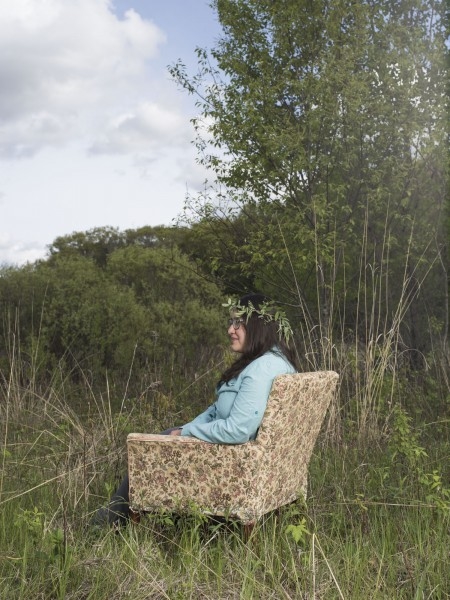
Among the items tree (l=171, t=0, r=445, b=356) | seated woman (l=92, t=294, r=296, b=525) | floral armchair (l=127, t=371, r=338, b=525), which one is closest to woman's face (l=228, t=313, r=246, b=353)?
seated woman (l=92, t=294, r=296, b=525)

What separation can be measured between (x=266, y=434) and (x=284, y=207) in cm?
545

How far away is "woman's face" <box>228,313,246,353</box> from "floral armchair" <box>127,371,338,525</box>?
1.05ft

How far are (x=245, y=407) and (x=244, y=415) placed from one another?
3 cm

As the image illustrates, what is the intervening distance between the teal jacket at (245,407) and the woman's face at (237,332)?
0.43ft

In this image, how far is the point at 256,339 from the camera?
11.3ft

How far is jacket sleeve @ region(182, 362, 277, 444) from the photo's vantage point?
126 inches

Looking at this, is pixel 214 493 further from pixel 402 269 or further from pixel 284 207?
pixel 402 269

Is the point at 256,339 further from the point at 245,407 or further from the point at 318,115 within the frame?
the point at 318,115

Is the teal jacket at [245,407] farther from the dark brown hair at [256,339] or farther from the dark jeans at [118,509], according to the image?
the dark jeans at [118,509]

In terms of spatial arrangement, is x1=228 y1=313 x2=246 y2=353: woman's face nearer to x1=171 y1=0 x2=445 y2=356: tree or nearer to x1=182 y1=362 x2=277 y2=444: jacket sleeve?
x1=182 y1=362 x2=277 y2=444: jacket sleeve

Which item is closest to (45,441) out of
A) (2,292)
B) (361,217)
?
(361,217)

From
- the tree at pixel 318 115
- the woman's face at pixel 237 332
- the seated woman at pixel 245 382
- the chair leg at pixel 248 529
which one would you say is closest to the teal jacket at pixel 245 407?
the seated woman at pixel 245 382

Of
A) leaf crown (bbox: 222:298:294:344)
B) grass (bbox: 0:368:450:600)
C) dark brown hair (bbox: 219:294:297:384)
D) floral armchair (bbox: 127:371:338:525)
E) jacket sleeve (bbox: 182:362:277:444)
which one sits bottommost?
grass (bbox: 0:368:450:600)

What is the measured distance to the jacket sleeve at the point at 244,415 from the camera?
10.5ft
